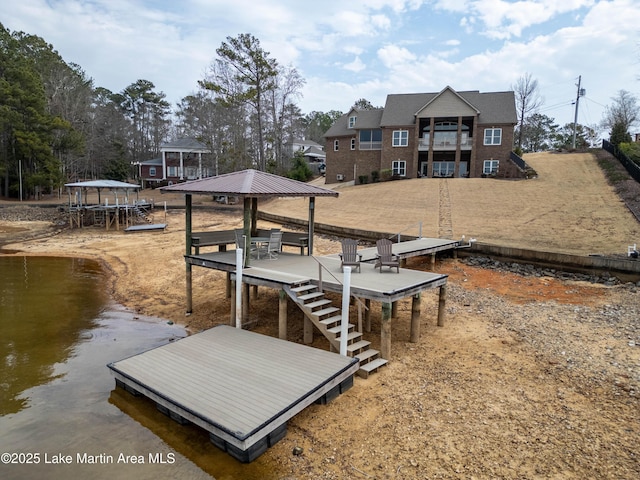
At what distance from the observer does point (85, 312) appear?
1260 cm

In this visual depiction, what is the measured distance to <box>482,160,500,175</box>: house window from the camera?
1452 inches

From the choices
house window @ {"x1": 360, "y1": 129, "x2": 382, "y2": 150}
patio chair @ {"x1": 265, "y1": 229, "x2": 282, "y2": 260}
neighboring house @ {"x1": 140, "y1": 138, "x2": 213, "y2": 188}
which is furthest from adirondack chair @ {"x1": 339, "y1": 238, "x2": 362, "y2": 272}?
neighboring house @ {"x1": 140, "y1": 138, "x2": 213, "y2": 188}

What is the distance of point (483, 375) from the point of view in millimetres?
7762

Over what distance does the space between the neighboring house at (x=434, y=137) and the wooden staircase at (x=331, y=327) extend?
3060 centimetres

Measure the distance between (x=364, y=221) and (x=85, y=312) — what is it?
1661 cm

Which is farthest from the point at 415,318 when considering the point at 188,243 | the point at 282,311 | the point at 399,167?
the point at 399,167

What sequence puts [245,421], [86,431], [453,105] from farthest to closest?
[453,105], [86,431], [245,421]

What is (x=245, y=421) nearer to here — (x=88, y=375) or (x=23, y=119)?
(x=88, y=375)

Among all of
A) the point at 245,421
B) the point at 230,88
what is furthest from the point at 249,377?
the point at 230,88

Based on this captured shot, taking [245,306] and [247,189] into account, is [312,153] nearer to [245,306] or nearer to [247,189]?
[245,306]

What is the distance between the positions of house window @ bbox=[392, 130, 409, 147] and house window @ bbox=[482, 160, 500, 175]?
732cm

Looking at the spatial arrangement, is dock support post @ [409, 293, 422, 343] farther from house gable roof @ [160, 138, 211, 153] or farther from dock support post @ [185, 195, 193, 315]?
house gable roof @ [160, 138, 211, 153]

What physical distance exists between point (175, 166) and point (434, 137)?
32.4 metres

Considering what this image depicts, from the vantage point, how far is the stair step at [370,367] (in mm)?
7702
